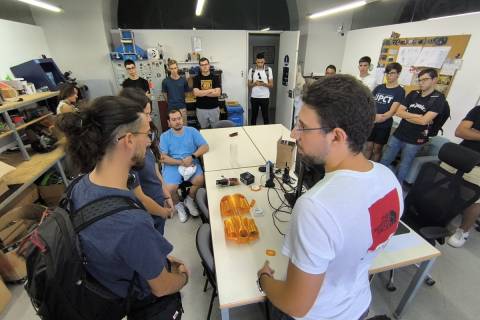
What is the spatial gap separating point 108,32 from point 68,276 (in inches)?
219

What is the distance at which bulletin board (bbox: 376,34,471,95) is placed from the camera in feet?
11.3

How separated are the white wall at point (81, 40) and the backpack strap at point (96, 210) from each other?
16.9 ft

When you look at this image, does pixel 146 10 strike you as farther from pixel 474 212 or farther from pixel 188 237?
pixel 474 212

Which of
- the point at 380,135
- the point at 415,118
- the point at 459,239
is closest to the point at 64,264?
the point at 459,239

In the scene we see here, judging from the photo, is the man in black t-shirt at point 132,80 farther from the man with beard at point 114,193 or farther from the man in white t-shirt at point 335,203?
the man in white t-shirt at point 335,203

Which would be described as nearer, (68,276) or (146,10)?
(68,276)

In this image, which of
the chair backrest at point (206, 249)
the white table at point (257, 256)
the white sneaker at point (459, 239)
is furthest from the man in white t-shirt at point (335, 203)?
the white sneaker at point (459, 239)

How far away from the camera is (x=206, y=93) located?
4324 mm

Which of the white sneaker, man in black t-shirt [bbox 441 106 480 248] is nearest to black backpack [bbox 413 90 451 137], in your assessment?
man in black t-shirt [bbox 441 106 480 248]

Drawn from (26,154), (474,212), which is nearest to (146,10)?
(26,154)

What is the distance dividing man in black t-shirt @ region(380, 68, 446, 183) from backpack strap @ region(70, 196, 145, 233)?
10.8 ft

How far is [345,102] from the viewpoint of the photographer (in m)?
0.81

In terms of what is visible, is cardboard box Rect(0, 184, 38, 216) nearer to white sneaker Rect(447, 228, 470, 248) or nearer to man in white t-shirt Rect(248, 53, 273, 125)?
man in white t-shirt Rect(248, 53, 273, 125)

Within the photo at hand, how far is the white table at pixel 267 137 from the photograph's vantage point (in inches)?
111
